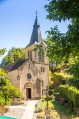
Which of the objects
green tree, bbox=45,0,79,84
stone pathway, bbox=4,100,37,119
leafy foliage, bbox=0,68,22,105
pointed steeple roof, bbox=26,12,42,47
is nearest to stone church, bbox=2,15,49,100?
pointed steeple roof, bbox=26,12,42,47

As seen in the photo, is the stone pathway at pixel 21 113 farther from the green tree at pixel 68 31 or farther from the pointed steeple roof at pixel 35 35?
the pointed steeple roof at pixel 35 35

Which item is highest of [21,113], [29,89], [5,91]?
[5,91]

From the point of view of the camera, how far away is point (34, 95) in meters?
30.6

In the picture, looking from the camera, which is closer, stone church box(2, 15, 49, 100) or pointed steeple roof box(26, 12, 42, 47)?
stone church box(2, 15, 49, 100)

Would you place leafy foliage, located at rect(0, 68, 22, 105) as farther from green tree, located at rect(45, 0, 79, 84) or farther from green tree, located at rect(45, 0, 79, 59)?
green tree, located at rect(45, 0, 79, 59)

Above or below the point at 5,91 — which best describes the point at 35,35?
above

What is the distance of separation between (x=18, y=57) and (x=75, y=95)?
43.1 meters

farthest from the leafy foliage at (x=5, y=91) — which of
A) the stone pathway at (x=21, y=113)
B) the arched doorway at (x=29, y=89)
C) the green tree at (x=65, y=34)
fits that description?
the arched doorway at (x=29, y=89)

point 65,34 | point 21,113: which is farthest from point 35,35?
point 65,34

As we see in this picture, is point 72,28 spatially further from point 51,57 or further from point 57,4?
point 51,57

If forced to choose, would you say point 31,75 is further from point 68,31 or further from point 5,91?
point 68,31

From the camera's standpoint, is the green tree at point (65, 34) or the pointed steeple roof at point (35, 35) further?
the pointed steeple roof at point (35, 35)

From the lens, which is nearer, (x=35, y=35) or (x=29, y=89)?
(x=29, y=89)

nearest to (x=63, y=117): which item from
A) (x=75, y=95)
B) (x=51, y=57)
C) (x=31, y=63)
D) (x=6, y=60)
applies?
(x=75, y=95)
